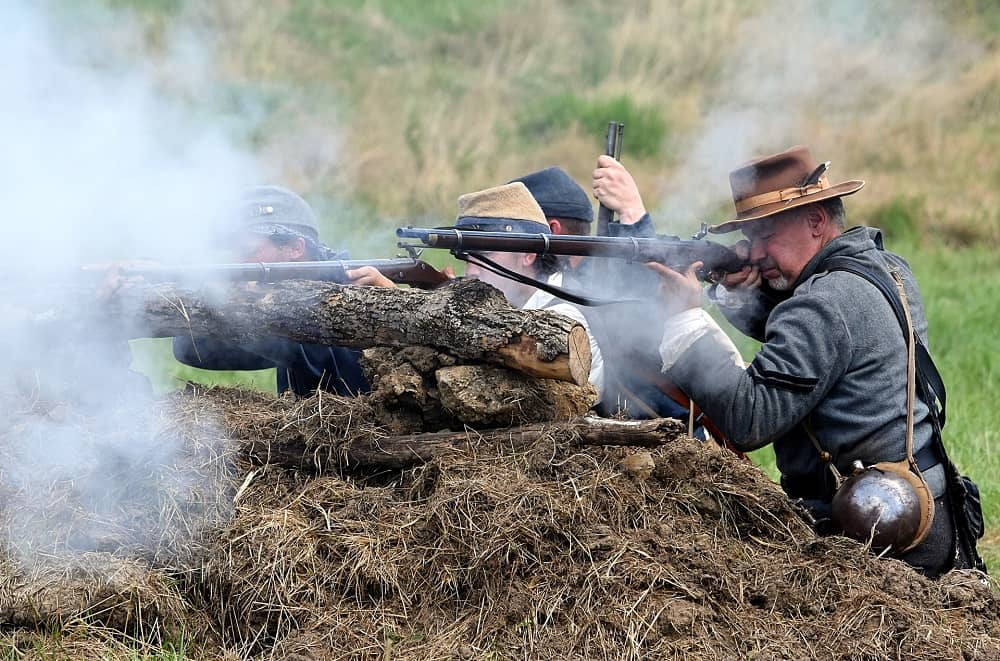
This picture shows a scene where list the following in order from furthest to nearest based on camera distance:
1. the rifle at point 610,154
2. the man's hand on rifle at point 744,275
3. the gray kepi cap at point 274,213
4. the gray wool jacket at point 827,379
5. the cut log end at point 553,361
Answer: the gray kepi cap at point 274,213 < the rifle at point 610,154 < the man's hand on rifle at point 744,275 < the gray wool jacket at point 827,379 < the cut log end at point 553,361

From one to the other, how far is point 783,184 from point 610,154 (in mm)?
1000

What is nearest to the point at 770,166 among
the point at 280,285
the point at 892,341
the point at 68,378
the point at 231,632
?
the point at 892,341

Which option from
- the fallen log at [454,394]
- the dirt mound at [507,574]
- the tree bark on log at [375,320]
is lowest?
the dirt mound at [507,574]

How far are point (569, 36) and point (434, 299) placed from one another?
2003cm

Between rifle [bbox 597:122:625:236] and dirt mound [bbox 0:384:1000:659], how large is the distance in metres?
1.25

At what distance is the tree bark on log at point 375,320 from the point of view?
4.77 metres

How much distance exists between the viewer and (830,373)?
4.85m

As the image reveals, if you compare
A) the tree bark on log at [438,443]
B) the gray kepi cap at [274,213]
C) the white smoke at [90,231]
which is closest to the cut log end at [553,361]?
the tree bark on log at [438,443]

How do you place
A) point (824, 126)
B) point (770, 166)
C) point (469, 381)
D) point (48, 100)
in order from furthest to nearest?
point (824, 126), point (48, 100), point (770, 166), point (469, 381)

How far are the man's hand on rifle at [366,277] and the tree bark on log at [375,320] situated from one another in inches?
30.8

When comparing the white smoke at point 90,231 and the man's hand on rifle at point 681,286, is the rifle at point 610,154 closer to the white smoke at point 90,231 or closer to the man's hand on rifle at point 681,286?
the man's hand on rifle at point 681,286

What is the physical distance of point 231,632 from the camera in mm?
4707

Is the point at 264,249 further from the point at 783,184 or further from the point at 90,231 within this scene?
the point at 783,184

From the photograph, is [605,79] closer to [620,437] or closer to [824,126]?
[824,126]
